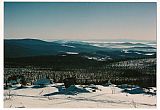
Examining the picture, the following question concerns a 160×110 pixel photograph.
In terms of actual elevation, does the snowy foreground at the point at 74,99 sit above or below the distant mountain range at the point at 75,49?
below

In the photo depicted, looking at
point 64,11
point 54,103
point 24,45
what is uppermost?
point 64,11

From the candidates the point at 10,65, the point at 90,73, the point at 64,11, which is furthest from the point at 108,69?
the point at 10,65

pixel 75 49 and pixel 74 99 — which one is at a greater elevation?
pixel 75 49

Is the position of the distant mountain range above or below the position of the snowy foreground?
above

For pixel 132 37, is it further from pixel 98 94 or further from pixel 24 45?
pixel 24 45
